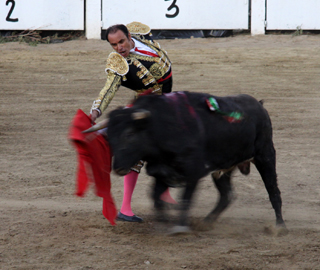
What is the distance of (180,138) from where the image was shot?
2.84 m

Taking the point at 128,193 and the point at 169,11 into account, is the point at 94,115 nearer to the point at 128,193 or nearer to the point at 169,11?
the point at 128,193

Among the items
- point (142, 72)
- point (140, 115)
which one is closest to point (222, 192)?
point (142, 72)

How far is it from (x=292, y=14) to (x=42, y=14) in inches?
224

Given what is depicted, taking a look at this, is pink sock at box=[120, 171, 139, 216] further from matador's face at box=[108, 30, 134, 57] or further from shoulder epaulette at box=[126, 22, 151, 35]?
shoulder epaulette at box=[126, 22, 151, 35]

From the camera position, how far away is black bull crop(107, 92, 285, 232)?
9.24 feet

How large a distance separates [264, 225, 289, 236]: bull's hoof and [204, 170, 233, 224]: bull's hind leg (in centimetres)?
36

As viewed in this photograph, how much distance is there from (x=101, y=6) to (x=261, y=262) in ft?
28.7

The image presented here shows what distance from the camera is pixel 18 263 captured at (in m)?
2.95

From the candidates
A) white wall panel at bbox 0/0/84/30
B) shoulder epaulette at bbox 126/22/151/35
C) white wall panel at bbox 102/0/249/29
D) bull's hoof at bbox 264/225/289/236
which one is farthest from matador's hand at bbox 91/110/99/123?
white wall panel at bbox 0/0/84/30

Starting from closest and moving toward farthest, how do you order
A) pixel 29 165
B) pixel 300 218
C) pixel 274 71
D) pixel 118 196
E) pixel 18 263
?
1. pixel 18 263
2. pixel 300 218
3. pixel 118 196
4. pixel 29 165
5. pixel 274 71

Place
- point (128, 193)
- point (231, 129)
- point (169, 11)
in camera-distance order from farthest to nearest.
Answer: point (169, 11)
point (128, 193)
point (231, 129)

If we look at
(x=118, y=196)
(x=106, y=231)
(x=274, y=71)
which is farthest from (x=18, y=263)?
(x=274, y=71)

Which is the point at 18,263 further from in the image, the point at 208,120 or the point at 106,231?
the point at 208,120

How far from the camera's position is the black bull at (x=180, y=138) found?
282 centimetres
